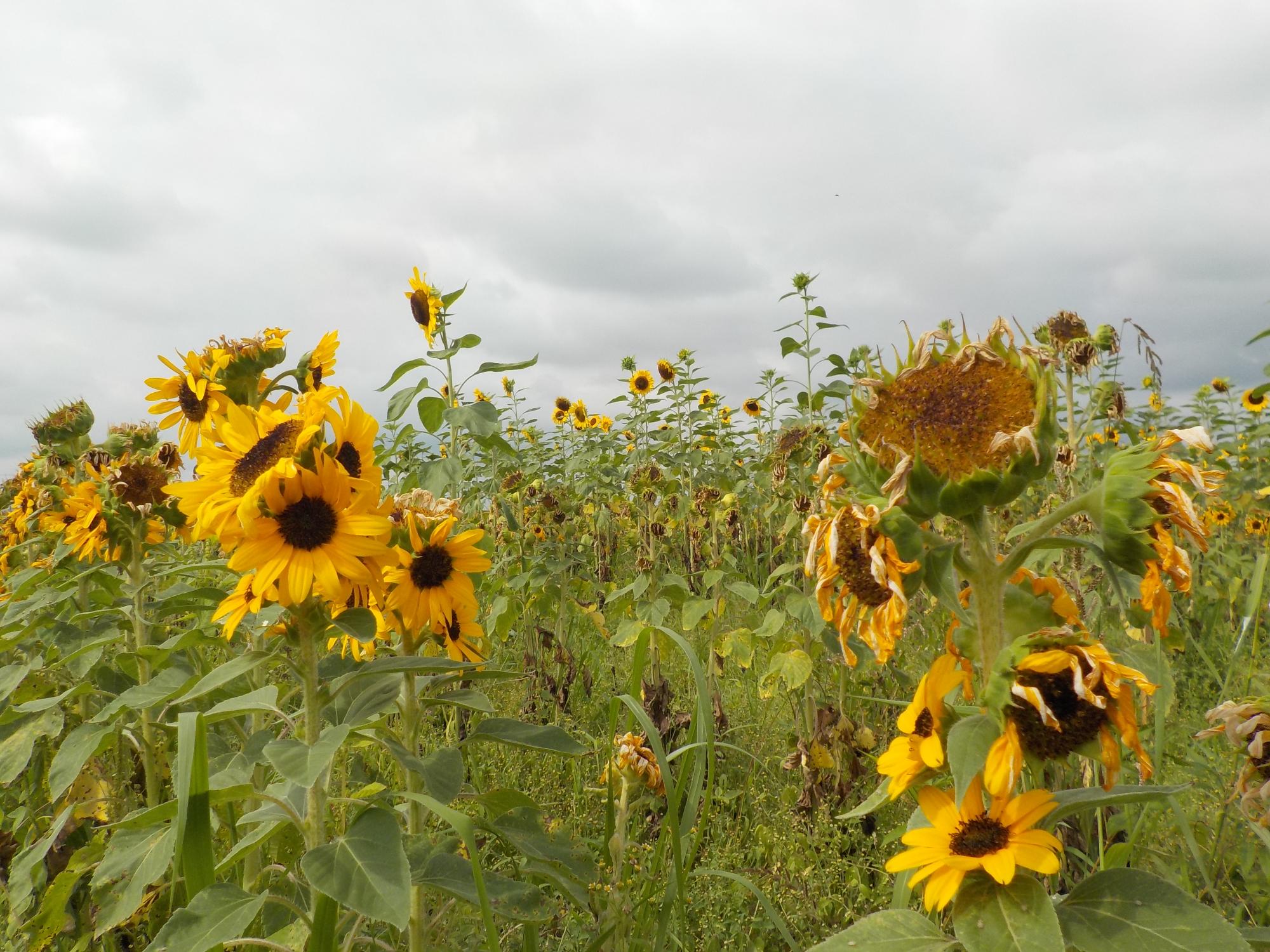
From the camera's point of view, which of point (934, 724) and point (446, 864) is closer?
point (934, 724)

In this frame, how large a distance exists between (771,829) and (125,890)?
1789 mm

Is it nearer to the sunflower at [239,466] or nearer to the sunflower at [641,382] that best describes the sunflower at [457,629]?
the sunflower at [239,466]

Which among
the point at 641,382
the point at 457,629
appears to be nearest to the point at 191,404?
the point at 457,629

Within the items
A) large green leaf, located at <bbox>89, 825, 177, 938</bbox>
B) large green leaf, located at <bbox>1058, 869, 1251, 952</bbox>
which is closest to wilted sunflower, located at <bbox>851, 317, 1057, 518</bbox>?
large green leaf, located at <bbox>1058, 869, 1251, 952</bbox>

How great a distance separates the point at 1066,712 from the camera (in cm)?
95

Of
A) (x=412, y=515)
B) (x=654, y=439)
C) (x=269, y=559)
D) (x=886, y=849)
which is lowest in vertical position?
(x=886, y=849)

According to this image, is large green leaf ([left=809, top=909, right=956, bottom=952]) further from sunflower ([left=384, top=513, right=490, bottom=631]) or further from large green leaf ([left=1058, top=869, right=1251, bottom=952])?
sunflower ([left=384, top=513, right=490, bottom=631])

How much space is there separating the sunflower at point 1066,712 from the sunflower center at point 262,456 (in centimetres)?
121

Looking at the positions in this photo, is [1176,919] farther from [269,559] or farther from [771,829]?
[771,829]

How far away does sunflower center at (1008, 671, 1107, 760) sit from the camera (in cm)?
94

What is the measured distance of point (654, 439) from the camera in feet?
19.8

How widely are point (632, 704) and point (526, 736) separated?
0.78 feet

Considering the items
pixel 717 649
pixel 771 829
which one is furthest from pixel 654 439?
pixel 771 829

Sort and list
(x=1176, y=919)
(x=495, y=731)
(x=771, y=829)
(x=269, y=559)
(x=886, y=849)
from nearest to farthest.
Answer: (x=1176, y=919) < (x=269, y=559) < (x=495, y=731) < (x=886, y=849) < (x=771, y=829)
